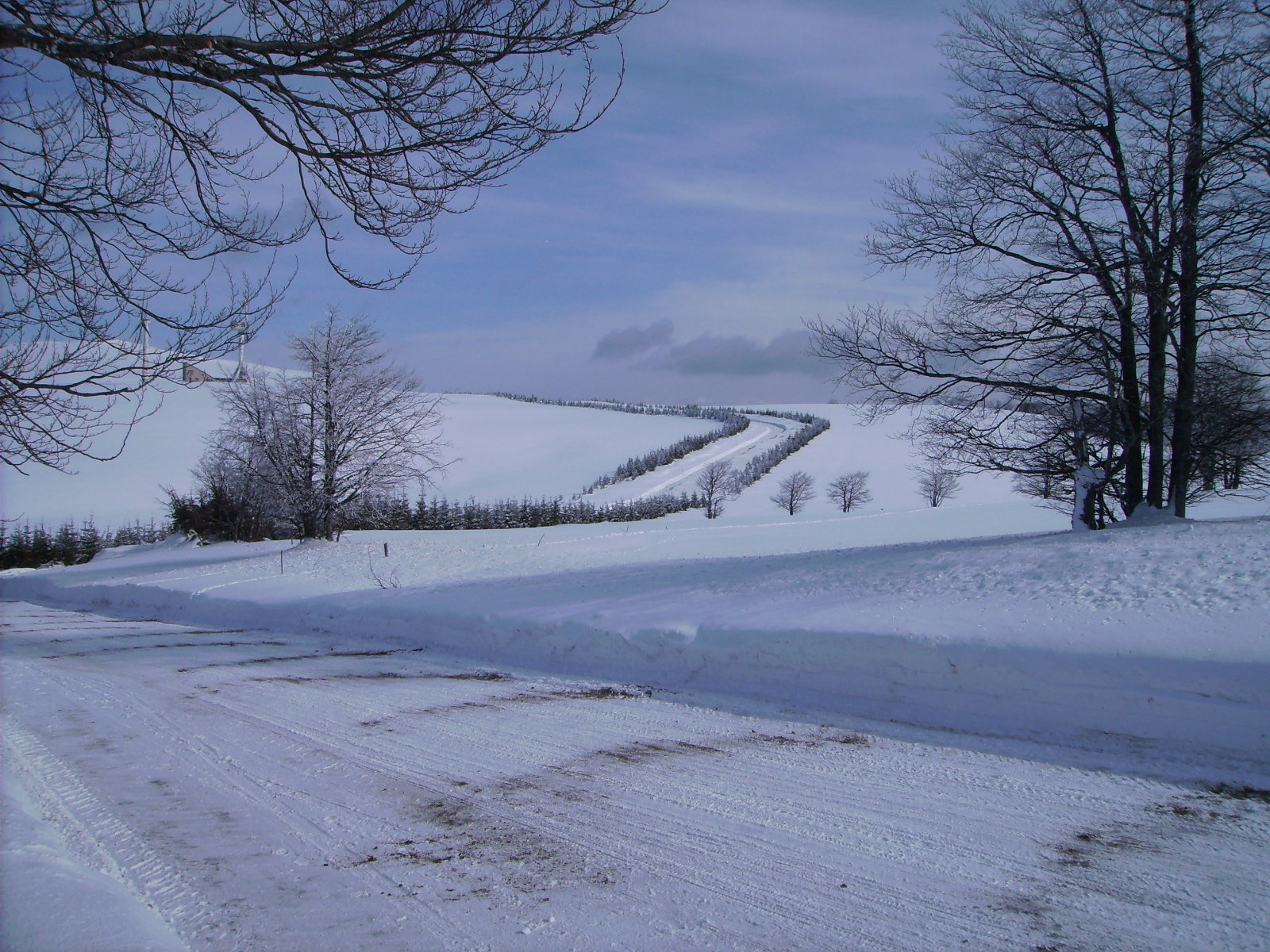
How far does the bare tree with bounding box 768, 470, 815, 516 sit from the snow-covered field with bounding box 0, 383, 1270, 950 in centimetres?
4968

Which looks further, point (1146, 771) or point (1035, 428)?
point (1035, 428)

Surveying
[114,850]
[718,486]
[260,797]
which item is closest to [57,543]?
[260,797]

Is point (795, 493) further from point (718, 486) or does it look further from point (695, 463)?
point (695, 463)

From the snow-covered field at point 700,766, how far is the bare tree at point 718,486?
150 ft

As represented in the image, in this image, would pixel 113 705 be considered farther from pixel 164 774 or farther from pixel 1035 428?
pixel 1035 428

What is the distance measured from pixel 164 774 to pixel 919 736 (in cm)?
493

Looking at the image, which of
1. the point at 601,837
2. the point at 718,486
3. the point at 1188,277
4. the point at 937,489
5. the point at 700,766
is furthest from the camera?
the point at 718,486

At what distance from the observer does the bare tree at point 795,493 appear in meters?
60.5

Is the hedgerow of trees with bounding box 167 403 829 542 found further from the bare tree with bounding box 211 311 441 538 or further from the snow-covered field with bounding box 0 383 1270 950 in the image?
the snow-covered field with bounding box 0 383 1270 950

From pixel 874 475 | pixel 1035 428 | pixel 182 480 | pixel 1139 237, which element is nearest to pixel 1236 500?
pixel 1035 428

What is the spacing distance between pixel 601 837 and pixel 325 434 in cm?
2248

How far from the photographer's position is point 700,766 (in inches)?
194

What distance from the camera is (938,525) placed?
33219 millimetres

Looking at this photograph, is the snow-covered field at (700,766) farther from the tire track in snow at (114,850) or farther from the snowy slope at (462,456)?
the snowy slope at (462,456)
